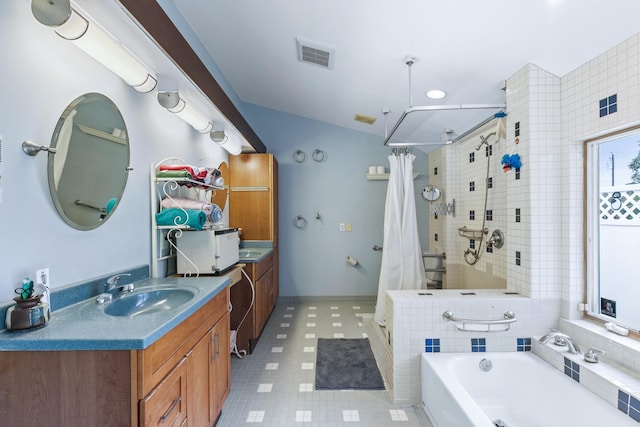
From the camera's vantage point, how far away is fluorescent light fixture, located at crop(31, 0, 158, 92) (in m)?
1.08

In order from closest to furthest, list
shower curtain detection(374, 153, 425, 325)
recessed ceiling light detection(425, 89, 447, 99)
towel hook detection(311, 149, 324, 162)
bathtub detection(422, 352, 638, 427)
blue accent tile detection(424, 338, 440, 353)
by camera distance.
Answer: bathtub detection(422, 352, 638, 427), blue accent tile detection(424, 338, 440, 353), recessed ceiling light detection(425, 89, 447, 99), shower curtain detection(374, 153, 425, 325), towel hook detection(311, 149, 324, 162)

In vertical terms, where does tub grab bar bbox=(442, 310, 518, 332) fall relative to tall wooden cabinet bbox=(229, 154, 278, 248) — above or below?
below

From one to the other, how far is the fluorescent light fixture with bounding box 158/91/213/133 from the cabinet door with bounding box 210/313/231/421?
1413mm

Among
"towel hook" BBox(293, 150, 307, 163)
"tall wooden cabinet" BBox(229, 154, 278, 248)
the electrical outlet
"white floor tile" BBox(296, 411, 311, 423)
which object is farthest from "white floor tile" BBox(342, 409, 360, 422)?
"towel hook" BBox(293, 150, 307, 163)

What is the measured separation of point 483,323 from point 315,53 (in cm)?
Result: 243

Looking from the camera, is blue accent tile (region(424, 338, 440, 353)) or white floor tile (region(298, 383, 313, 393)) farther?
white floor tile (region(298, 383, 313, 393))

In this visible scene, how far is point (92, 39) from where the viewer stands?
4.25 feet

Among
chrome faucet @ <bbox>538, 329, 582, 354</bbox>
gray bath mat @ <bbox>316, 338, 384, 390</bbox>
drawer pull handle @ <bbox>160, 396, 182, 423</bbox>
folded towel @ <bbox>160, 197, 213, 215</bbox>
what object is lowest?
gray bath mat @ <bbox>316, 338, 384, 390</bbox>

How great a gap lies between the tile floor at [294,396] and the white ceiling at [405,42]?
7.93 ft

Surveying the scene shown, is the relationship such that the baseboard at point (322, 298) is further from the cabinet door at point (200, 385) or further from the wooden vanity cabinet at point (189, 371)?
the cabinet door at point (200, 385)

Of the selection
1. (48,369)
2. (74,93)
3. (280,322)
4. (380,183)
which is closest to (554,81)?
(380,183)

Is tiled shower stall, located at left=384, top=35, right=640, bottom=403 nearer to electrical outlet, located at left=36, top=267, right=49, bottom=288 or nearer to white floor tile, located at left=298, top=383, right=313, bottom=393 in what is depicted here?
white floor tile, located at left=298, top=383, right=313, bottom=393

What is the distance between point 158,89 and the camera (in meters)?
1.99

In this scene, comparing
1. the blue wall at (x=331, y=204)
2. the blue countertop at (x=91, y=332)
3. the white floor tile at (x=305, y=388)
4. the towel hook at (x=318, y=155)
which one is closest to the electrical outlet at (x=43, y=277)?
the blue countertop at (x=91, y=332)
